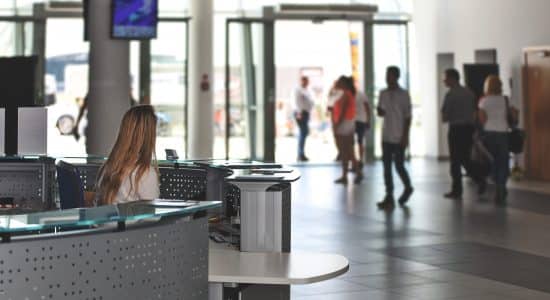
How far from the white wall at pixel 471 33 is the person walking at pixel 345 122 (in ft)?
10.4

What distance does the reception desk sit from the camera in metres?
3.69

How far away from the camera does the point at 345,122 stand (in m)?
15.9

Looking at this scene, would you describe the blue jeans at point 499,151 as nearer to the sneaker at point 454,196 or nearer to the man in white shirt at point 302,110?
the sneaker at point 454,196

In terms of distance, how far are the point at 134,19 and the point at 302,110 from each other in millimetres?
9699

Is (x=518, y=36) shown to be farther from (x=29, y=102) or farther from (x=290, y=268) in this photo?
(x=290, y=268)

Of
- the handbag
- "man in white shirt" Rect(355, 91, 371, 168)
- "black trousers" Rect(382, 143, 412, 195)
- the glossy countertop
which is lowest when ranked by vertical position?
the glossy countertop

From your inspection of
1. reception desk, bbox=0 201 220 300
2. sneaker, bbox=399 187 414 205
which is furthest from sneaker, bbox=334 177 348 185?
reception desk, bbox=0 201 220 300

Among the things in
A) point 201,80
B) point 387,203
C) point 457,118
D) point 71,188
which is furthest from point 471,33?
point 71,188

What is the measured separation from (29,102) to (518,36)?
36.2ft

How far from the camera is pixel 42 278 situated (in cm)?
373

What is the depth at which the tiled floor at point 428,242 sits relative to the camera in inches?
284

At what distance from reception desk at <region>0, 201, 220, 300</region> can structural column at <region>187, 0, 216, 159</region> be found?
15244 millimetres

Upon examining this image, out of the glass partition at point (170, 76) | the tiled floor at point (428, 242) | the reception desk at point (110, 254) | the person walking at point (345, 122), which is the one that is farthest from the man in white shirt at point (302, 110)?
the reception desk at point (110, 254)

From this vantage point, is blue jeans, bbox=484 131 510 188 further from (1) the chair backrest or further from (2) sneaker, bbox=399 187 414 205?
(1) the chair backrest
